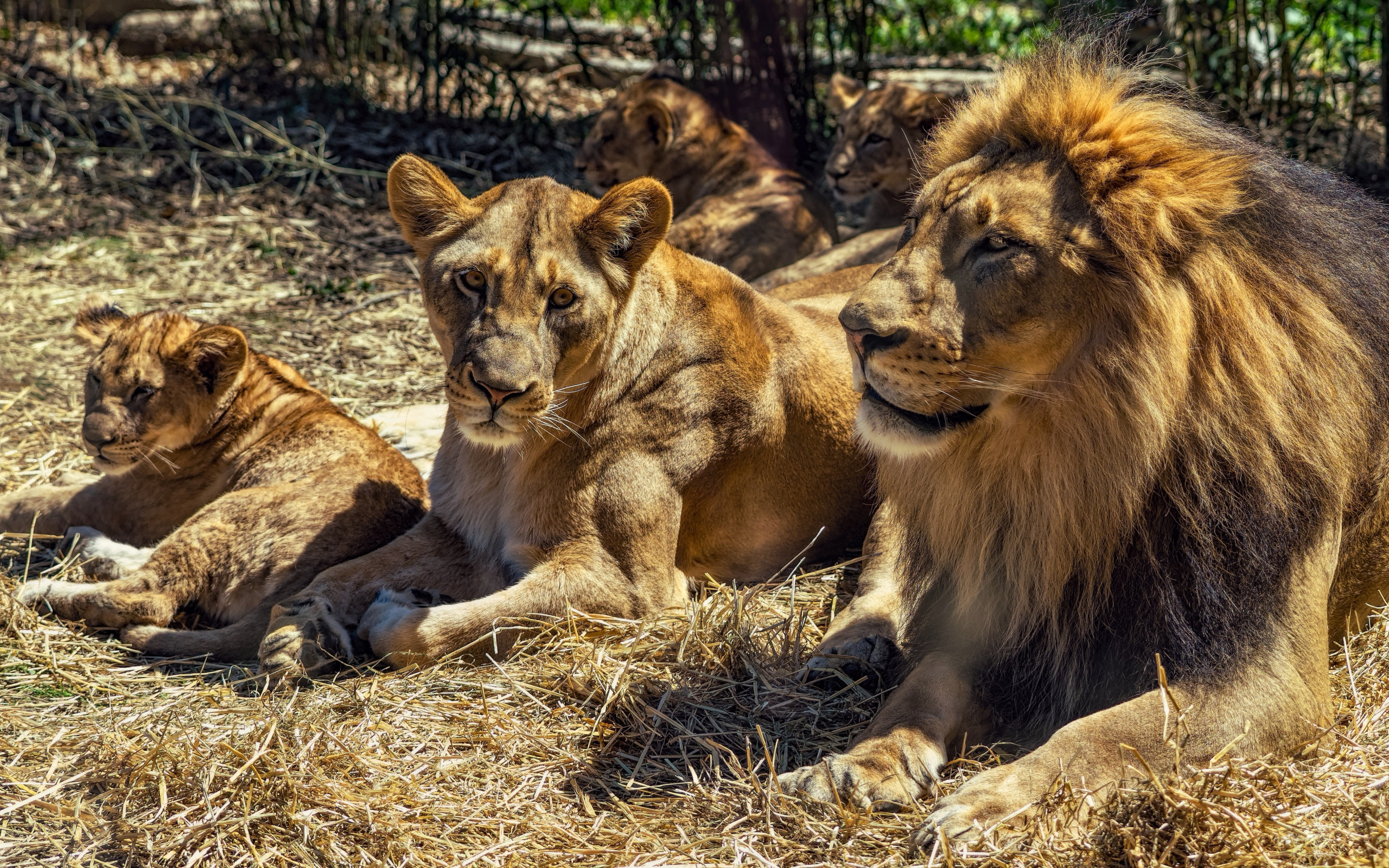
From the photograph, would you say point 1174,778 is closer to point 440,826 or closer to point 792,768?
point 792,768

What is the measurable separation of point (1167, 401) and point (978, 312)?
40 cm

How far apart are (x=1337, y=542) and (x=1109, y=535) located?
55 centimetres

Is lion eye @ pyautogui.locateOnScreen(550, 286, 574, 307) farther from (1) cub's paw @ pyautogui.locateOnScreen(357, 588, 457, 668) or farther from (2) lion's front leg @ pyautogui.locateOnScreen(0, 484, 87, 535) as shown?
(2) lion's front leg @ pyautogui.locateOnScreen(0, 484, 87, 535)

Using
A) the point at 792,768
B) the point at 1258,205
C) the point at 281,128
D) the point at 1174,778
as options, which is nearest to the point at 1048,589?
the point at 1174,778

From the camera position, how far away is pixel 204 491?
4.51m

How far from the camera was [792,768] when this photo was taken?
10.0 feet

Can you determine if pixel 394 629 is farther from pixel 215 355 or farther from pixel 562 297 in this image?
pixel 215 355

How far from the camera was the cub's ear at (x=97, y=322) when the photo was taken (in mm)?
4688

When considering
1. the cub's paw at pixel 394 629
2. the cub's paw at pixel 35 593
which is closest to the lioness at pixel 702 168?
the cub's paw at pixel 394 629

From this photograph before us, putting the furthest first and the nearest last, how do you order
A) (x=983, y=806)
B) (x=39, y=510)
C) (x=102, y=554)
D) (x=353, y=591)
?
1. (x=39, y=510)
2. (x=102, y=554)
3. (x=353, y=591)
4. (x=983, y=806)

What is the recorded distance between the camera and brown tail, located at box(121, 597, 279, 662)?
373 centimetres

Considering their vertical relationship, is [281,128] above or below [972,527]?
above

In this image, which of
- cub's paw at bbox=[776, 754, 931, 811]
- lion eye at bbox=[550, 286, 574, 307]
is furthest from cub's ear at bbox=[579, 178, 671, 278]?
cub's paw at bbox=[776, 754, 931, 811]

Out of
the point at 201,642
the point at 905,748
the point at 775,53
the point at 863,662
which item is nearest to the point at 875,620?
the point at 863,662
